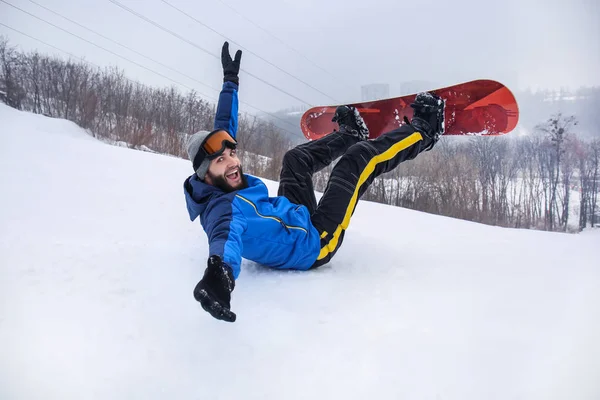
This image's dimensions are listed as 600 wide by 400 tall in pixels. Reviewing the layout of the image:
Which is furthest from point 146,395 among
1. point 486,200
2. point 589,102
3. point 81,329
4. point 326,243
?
point 486,200

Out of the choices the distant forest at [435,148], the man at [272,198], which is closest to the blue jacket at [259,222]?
the man at [272,198]

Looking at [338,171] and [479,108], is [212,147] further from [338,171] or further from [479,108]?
[479,108]

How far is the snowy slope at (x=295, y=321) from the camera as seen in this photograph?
0.71 metres

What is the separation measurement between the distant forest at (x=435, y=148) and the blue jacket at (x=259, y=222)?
7814mm

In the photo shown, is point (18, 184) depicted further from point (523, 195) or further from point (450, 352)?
point (523, 195)

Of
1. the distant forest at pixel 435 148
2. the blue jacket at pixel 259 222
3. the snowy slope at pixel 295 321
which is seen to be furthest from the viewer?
the distant forest at pixel 435 148

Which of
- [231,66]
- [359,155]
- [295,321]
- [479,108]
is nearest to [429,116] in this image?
[359,155]

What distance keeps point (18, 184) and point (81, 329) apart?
183 cm

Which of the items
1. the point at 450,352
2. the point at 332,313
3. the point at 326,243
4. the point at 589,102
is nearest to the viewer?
the point at 450,352

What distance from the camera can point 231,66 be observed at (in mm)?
1792

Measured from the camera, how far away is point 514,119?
2400 millimetres

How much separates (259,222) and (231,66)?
951 mm

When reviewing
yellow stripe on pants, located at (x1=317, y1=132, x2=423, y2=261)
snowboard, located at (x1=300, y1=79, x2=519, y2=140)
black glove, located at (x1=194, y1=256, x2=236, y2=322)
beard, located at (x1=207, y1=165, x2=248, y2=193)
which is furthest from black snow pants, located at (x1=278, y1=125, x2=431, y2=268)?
snowboard, located at (x1=300, y1=79, x2=519, y2=140)

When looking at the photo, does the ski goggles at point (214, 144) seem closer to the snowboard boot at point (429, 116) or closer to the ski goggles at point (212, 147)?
the ski goggles at point (212, 147)
